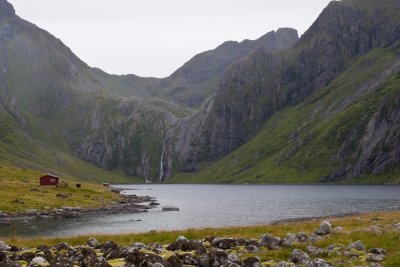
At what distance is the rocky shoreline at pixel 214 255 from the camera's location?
2305 centimetres

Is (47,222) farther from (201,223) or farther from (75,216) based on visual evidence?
(201,223)

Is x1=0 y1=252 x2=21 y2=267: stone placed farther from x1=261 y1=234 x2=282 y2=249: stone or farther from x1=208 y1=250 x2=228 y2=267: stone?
x1=261 y1=234 x2=282 y2=249: stone

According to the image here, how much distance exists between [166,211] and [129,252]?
104108mm

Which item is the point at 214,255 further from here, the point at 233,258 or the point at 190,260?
the point at 190,260

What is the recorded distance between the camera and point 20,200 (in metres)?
110

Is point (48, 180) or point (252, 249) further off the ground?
point (48, 180)

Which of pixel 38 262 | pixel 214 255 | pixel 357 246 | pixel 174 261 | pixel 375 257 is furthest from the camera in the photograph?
pixel 357 246

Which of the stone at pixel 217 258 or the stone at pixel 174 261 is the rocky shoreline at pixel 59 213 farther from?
the stone at pixel 217 258

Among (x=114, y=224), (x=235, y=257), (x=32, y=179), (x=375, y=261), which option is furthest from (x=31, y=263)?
(x=32, y=179)

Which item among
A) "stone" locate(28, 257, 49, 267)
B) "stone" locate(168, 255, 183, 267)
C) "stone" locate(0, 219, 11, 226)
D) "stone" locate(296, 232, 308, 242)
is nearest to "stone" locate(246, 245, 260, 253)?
"stone" locate(296, 232, 308, 242)

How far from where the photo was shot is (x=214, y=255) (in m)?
24.3

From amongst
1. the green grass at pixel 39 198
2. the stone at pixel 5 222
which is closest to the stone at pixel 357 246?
the stone at pixel 5 222

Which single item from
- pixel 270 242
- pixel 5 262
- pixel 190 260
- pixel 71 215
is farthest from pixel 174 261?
pixel 71 215

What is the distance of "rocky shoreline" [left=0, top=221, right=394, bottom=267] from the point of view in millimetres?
23047
